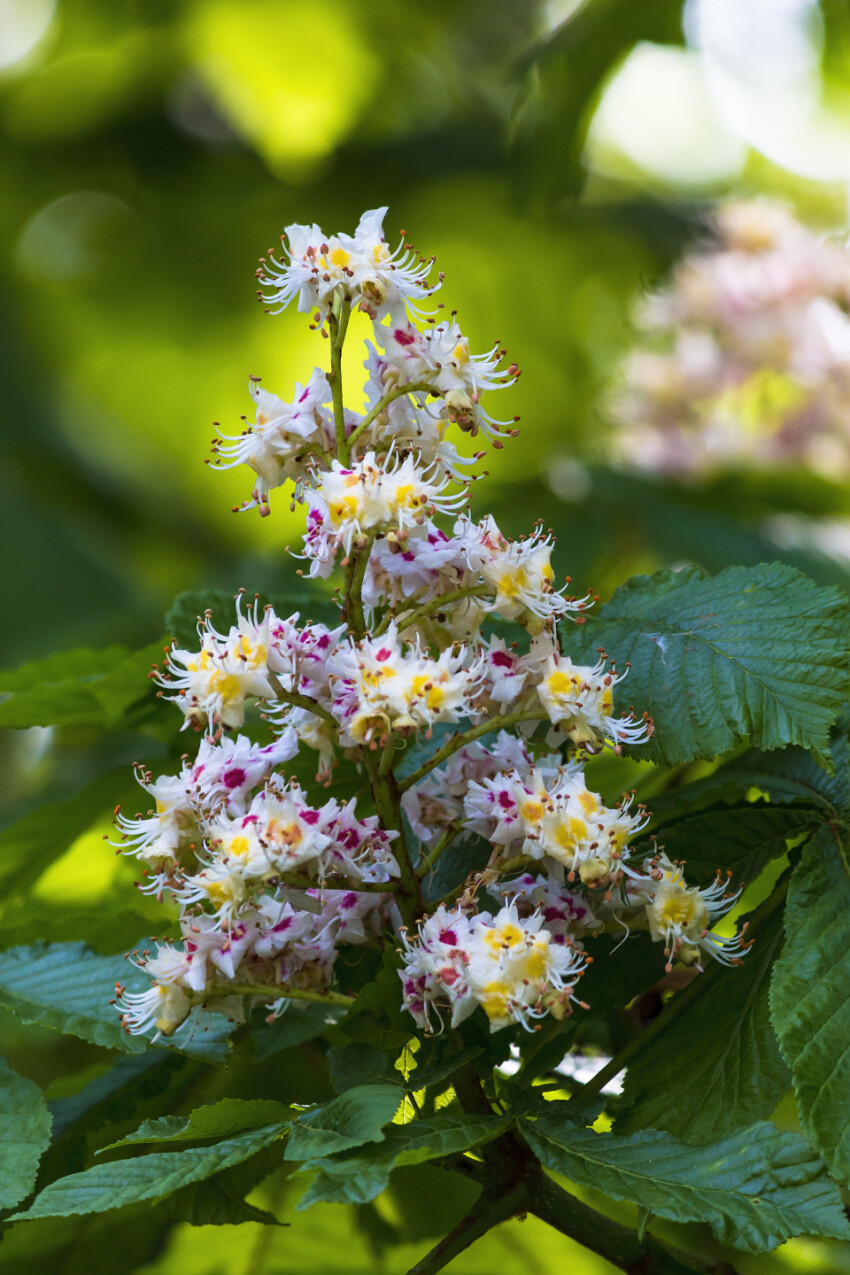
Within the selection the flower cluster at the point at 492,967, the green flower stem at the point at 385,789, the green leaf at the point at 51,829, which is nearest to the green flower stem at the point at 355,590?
the green flower stem at the point at 385,789

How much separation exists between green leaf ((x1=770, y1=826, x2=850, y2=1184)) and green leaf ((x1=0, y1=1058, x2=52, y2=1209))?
0.57m

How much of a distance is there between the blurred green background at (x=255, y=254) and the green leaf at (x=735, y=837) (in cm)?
110

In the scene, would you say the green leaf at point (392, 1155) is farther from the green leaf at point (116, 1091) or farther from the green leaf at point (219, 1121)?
the green leaf at point (116, 1091)

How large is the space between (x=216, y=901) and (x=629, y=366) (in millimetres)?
2772

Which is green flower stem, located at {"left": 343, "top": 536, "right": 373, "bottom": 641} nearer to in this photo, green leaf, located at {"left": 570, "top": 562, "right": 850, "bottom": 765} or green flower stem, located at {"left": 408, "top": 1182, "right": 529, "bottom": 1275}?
green leaf, located at {"left": 570, "top": 562, "right": 850, "bottom": 765}

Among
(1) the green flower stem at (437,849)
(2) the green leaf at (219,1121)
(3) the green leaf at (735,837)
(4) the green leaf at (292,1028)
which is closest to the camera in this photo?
(2) the green leaf at (219,1121)

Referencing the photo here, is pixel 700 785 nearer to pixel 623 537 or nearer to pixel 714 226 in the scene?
pixel 623 537

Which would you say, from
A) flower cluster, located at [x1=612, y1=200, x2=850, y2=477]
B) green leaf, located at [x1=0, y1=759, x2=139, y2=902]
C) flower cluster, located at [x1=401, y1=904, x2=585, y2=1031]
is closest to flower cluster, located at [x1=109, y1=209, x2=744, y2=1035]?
→ flower cluster, located at [x1=401, y1=904, x2=585, y2=1031]

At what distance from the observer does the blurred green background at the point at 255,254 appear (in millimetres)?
2592

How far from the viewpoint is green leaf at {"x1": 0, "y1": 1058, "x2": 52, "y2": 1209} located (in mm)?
971

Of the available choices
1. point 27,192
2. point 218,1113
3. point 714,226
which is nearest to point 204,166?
point 27,192

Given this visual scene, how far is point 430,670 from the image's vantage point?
3.02 ft

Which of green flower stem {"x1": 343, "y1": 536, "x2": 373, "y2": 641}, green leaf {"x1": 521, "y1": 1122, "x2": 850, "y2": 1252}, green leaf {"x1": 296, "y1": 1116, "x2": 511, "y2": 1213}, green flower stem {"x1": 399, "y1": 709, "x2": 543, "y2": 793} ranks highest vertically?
green flower stem {"x1": 343, "y1": 536, "x2": 373, "y2": 641}

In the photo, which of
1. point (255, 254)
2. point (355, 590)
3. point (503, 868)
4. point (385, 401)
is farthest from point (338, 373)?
point (255, 254)
